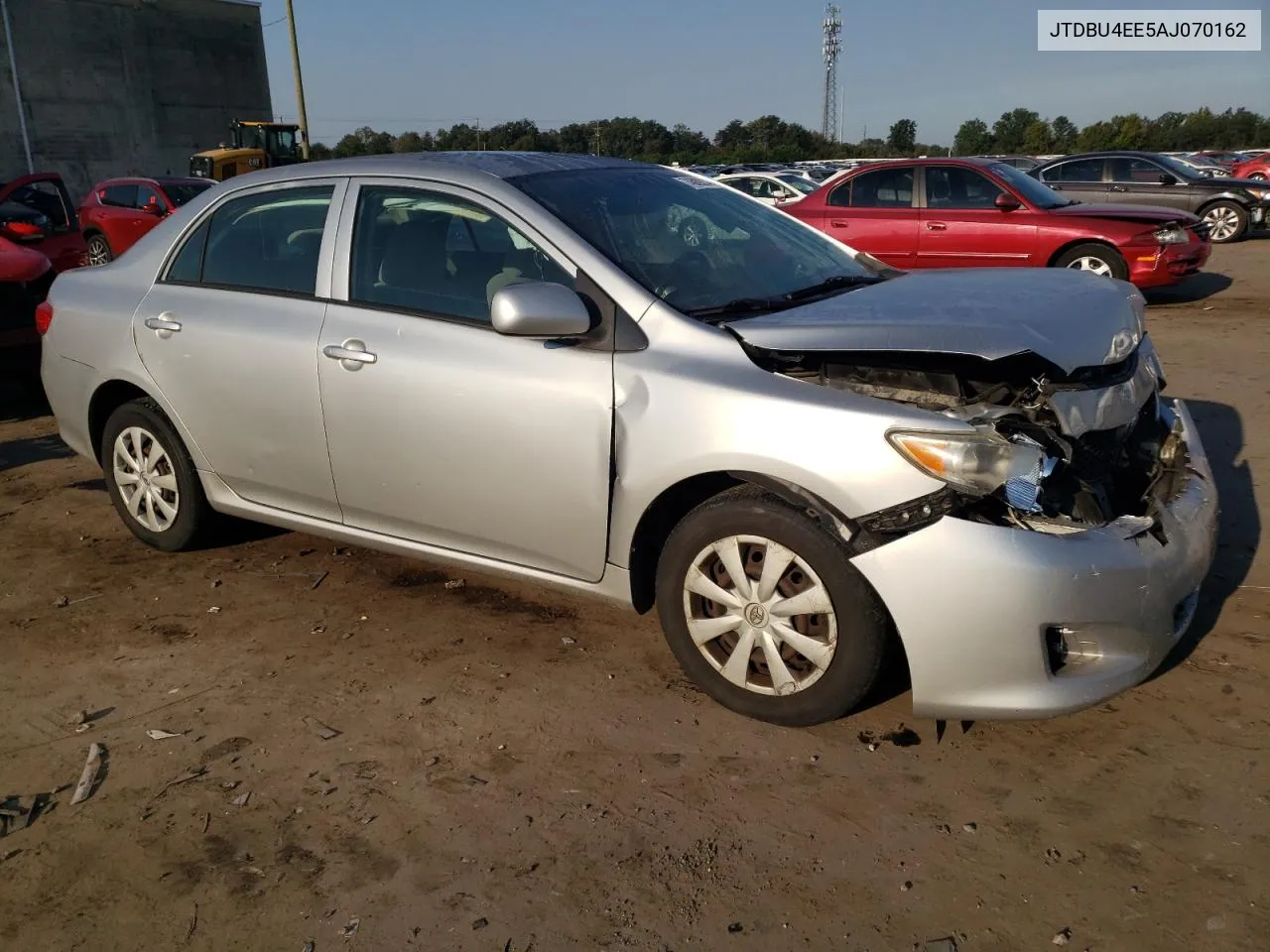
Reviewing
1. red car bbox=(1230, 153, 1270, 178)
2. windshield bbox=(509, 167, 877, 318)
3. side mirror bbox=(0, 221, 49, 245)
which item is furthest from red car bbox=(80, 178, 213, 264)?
red car bbox=(1230, 153, 1270, 178)

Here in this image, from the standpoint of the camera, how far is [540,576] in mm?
3594

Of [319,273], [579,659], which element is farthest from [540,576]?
[319,273]

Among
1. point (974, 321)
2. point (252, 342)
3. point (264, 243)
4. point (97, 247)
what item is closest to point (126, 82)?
point (97, 247)

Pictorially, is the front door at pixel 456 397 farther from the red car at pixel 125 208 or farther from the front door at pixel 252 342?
the red car at pixel 125 208

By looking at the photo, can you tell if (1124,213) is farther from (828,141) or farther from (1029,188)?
(828,141)

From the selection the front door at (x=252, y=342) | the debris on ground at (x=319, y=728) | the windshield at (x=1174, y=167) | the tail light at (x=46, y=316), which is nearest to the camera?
the debris on ground at (x=319, y=728)

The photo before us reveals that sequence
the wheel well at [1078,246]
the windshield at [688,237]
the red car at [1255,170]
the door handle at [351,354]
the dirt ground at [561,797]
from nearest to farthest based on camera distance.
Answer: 1. the dirt ground at [561,797]
2. the windshield at [688,237]
3. the door handle at [351,354]
4. the wheel well at [1078,246]
5. the red car at [1255,170]

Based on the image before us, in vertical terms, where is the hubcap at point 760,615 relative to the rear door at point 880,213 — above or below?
below

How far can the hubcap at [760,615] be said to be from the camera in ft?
9.88

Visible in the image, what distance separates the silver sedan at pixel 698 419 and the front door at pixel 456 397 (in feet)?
0.03

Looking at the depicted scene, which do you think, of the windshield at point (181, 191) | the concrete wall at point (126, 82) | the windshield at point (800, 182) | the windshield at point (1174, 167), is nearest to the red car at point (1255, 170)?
the windshield at point (1174, 167)

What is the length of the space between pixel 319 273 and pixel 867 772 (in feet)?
8.82

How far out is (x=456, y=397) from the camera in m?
3.54

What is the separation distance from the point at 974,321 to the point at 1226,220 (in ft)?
53.3
